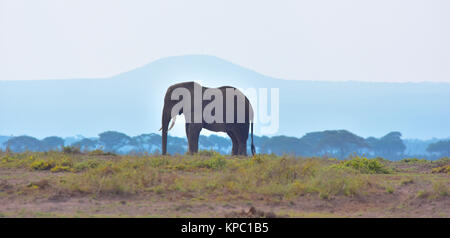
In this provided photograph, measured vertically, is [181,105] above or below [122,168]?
above

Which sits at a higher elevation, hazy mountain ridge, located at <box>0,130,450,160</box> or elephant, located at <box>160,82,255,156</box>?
elephant, located at <box>160,82,255,156</box>

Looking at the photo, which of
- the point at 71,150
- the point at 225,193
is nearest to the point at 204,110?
the point at 71,150

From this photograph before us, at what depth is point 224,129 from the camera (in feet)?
85.0

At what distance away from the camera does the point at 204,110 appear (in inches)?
998

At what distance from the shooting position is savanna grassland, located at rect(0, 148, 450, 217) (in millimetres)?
12752

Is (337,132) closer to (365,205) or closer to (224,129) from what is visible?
(224,129)

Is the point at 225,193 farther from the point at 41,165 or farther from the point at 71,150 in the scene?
the point at 71,150

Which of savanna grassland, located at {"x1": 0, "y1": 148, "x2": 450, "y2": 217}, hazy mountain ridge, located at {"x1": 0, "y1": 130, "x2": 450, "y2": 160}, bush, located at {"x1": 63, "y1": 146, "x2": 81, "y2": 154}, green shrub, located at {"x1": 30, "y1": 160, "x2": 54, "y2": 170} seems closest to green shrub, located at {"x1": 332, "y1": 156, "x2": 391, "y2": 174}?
savanna grassland, located at {"x1": 0, "y1": 148, "x2": 450, "y2": 217}

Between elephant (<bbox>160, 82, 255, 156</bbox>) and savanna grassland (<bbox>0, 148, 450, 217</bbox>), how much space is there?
7.42 m

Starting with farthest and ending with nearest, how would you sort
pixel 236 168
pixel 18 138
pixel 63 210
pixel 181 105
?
1. pixel 18 138
2. pixel 181 105
3. pixel 236 168
4. pixel 63 210

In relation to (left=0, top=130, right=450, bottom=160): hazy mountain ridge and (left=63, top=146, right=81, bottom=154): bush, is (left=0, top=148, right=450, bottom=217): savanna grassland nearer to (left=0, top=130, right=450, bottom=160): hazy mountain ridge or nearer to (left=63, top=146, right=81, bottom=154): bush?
(left=63, top=146, right=81, bottom=154): bush

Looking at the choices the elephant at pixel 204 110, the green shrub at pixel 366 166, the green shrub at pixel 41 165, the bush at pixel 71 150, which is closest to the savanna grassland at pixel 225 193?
the green shrub at pixel 41 165
